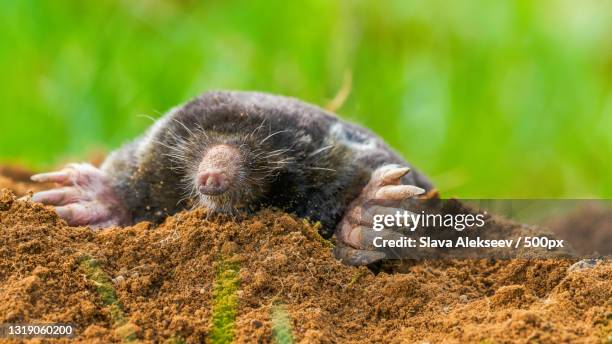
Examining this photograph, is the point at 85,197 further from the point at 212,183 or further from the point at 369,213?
the point at 369,213

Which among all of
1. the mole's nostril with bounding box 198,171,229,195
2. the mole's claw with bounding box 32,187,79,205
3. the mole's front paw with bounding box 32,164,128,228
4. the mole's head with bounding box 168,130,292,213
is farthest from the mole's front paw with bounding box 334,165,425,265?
the mole's claw with bounding box 32,187,79,205

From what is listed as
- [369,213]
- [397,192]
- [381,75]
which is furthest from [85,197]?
[381,75]

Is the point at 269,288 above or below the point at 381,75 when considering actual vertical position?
below

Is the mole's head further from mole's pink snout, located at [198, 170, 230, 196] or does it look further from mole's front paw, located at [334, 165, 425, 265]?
mole's front paw, located at [334, 165, 425, 265]

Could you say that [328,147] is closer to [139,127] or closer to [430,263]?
[430,263]

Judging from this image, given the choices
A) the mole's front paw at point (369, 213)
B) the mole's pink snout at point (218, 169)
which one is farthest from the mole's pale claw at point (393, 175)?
the mole's pink snout at point (218, 169)

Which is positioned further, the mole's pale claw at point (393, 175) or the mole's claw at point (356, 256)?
the mole's pale claw at point (393, 175)

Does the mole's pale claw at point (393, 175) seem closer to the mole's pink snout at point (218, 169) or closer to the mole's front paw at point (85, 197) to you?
the mole's pink snout at point (218, 169)
